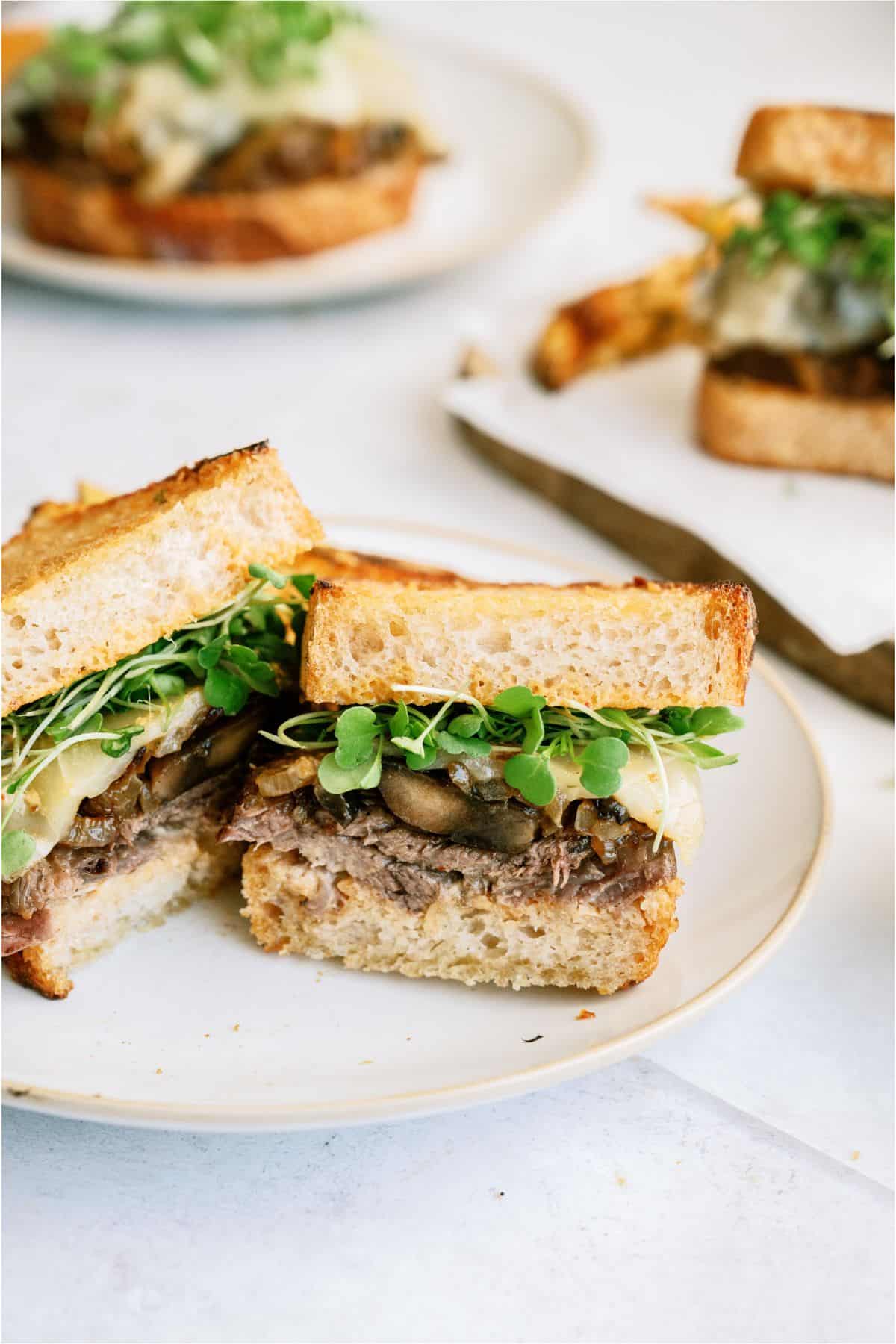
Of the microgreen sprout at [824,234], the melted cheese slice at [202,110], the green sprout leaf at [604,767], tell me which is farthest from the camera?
the melted cheese slice at [202,110]

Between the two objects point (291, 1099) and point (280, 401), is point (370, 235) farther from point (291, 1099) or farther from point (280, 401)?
point (291, 1099)

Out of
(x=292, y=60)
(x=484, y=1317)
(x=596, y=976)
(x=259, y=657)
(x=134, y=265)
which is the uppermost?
(x=292, y=60)

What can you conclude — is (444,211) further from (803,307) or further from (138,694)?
(138,694)

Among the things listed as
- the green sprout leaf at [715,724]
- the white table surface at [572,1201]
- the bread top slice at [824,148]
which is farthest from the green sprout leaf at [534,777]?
the bread top slice at [824,148]

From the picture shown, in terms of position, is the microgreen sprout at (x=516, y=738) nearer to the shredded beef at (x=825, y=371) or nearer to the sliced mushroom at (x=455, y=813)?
the sliced mushroom at (x=455, y=813)

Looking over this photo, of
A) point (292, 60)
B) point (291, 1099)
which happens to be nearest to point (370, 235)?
point (292, 60)

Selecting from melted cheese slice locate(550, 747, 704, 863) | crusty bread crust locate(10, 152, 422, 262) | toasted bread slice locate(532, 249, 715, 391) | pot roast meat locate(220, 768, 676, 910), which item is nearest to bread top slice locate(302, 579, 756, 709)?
melted cheese slice locate(550, 747, 704, 863)

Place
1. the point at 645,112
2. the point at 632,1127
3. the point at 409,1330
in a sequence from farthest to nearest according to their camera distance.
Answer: the point at 645,112
the point at 632,1127
the point at 409,1330

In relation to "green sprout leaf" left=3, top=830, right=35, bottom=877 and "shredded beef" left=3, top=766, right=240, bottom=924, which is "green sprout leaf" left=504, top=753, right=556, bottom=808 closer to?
"shredded beef" left=3, top=766, right=240, bottom=924
